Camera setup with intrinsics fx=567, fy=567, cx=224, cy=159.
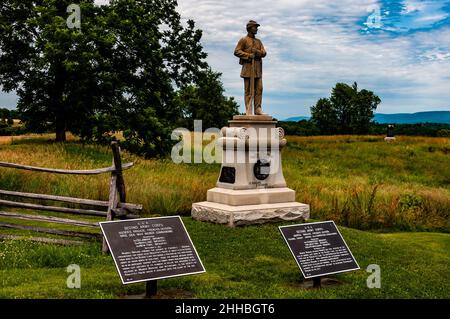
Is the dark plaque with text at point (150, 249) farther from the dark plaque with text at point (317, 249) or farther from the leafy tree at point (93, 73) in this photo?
the leafy tree at point (93, 73)

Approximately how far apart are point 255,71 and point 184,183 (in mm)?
4674

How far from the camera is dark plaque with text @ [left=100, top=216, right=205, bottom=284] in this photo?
24.2ft

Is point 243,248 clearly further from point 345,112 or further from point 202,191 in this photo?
point 345,112

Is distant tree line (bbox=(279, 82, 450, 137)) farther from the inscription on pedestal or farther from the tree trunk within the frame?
the inscription on pedestal

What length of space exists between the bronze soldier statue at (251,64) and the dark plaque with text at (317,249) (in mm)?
6258

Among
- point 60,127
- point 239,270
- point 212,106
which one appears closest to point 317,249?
point 239,270

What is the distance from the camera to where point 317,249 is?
8.72m

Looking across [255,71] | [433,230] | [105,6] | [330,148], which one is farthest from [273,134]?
[330,148]

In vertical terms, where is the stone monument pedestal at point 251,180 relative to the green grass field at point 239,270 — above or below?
above

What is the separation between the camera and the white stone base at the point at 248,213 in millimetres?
13141
